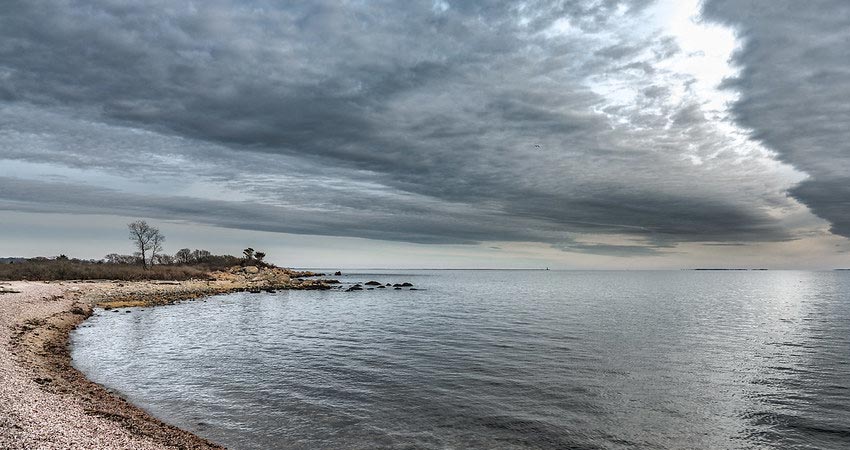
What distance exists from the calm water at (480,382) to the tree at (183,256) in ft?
460

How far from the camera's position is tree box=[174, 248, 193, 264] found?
176 meters

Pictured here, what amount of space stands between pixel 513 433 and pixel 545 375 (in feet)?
32.8

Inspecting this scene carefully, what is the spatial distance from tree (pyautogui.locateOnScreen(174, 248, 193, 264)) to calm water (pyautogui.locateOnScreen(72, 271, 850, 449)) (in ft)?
460

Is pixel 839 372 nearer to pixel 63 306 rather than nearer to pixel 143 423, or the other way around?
pixel 143 423

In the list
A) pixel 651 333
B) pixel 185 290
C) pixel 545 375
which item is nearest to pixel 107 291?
pixel 185 290

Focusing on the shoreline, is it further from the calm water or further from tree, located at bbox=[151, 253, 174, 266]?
tree, located at bbox=[151, 253, 174, 266]

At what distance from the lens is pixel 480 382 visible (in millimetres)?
25391

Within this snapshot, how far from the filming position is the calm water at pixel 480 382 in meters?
17.8

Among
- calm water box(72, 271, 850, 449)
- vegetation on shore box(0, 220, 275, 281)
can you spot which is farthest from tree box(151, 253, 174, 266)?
calm water box(72, 271, 850, 449)

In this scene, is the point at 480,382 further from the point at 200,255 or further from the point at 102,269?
the point at 200,255

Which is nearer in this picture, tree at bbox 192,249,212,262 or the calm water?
the calm water

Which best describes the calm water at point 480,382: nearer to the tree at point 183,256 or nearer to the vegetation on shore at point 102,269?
the vegetation on shore at point 102,269

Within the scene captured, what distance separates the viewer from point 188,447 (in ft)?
48.4

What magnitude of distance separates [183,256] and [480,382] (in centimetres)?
18885
